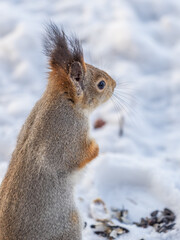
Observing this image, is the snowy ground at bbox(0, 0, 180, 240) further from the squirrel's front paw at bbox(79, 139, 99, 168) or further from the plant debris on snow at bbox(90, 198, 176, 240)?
the squirrel's front paw at bbox(79, 139, 99, 168)

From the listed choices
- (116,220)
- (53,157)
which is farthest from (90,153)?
(116,220)

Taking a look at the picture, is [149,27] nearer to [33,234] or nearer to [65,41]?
[65,41]

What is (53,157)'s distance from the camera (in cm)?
185

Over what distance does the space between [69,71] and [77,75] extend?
6 cm

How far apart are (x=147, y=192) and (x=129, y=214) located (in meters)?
0.22

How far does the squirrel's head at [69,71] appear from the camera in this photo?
6.14ft

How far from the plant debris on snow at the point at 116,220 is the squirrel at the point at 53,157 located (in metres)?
0.47

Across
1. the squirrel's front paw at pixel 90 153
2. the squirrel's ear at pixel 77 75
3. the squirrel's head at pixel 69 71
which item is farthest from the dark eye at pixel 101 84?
the squirrel's front paw at pixel 90 153

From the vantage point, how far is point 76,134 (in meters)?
1.92

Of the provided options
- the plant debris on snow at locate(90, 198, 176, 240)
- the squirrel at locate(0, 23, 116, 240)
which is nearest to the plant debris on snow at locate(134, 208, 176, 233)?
the plant debris on snow at locate(90, 198, 176, 240)

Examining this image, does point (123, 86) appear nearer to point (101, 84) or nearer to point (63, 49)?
point (101, 84)

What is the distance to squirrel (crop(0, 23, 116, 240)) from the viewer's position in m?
1.78

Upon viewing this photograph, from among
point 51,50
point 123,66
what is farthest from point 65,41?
point 123,66

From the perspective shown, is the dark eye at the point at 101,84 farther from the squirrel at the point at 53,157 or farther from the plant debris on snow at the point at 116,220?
the plant debris on snow at the point at 116,220
